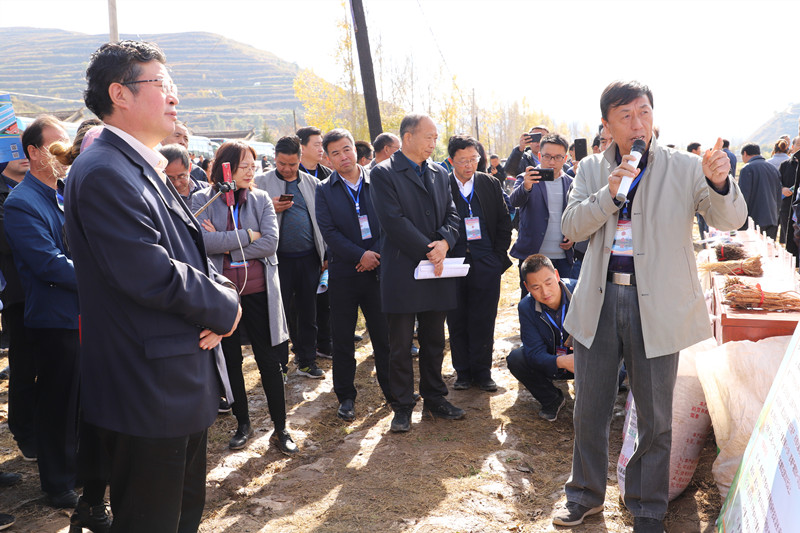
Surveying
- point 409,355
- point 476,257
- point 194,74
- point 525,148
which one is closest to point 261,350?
point 409,355

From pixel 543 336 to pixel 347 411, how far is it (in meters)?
1.55

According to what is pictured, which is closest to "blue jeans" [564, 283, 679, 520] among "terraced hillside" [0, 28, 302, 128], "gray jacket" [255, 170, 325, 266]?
"gray jacket" [255, 170, 325, 266]

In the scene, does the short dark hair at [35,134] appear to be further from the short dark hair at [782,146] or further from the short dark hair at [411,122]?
the short dark hair at [782,146]

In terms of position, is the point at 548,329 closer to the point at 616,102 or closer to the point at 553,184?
the point at 553,184

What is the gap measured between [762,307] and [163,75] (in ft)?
10.3

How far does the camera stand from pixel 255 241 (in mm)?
4000

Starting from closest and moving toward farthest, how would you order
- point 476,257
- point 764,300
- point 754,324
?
point 754,324 < point 764,300 < point 476,257

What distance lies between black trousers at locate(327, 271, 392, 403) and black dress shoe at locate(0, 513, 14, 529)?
2.20 meters

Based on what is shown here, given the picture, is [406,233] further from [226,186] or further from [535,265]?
[226,186]

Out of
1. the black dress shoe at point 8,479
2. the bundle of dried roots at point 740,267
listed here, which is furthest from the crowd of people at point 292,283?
the bundle of dried roots at point 740,267

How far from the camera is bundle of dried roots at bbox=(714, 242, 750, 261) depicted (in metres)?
4.79

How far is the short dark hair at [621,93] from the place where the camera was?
2533 mm

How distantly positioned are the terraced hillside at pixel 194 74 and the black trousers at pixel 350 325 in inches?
4713

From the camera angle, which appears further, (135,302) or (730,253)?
(730,253)
